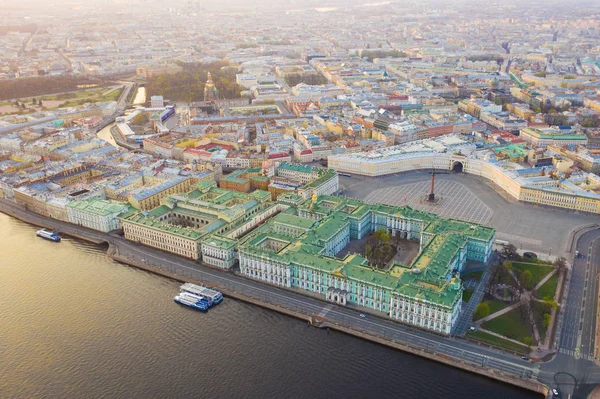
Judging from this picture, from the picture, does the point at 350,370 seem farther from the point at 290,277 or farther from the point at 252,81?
the point at 252,81

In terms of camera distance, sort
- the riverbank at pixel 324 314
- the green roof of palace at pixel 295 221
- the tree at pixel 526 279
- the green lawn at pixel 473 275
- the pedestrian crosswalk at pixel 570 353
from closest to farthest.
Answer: the riverbank at pixel 324 314, the pedestrian crosswalk at pixel 570 353, the tree at pixel 526 279, the green lawn at pixel 473 275, the green roof of palace at pixel 295 221

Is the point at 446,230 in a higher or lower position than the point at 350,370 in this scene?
higher

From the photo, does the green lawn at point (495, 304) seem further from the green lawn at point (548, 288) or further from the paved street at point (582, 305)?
the paved street at point (582, 305)

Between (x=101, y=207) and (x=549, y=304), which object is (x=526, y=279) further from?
(x=101, y=207)

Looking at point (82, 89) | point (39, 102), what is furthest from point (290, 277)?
point (82, 89)

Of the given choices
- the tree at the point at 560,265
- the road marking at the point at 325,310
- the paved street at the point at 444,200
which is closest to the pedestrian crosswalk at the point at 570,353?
the tree at the point at 560,265

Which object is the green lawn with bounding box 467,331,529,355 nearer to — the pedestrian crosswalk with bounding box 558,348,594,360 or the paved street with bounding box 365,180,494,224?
the pedestrian crosswalk with bounding box 558,348,594,360
